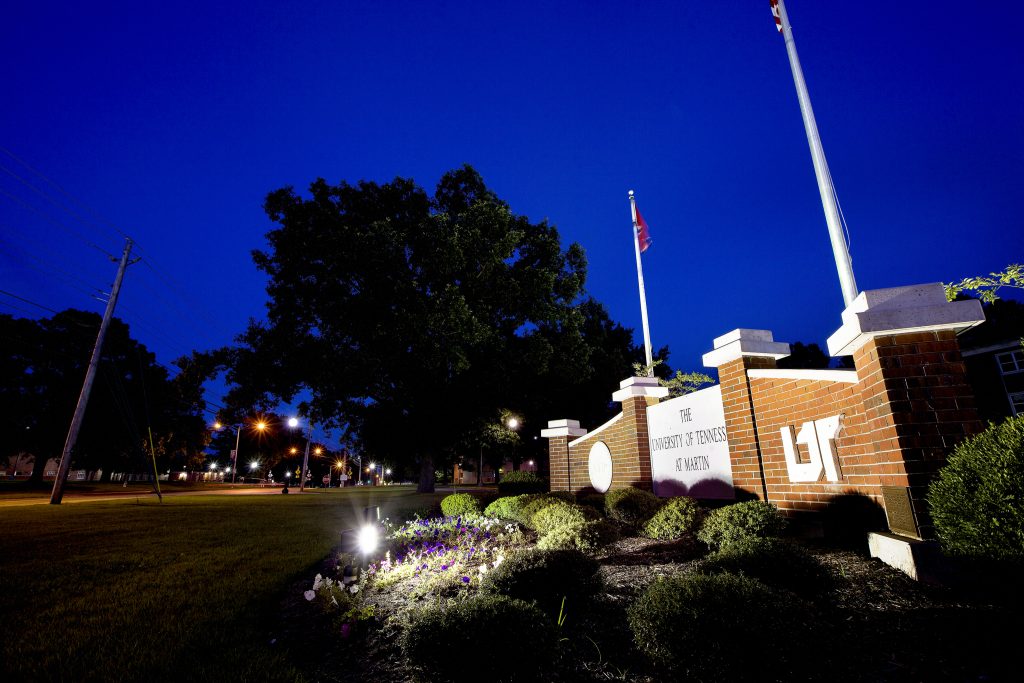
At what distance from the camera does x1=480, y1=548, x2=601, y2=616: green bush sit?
13.4 feet

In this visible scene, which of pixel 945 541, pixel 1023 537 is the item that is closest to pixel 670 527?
pixel 945 541

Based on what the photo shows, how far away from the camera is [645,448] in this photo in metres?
9.94

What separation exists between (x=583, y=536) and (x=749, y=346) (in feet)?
12.5

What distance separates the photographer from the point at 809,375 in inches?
236

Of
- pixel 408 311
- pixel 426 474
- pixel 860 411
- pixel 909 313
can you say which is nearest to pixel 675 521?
pixel 860 411

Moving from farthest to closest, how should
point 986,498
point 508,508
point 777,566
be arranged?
1. point 508,508
2. point 777,566
3. point 986,498

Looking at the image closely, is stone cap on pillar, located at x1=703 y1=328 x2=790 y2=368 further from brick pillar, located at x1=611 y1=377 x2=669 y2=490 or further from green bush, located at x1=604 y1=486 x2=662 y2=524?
brick pillar, located at x1=611 y1=377 x2=669 y2=490

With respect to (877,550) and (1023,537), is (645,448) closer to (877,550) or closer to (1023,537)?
(877,550)

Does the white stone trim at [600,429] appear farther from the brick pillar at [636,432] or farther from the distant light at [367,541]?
the distant light at [367,541]

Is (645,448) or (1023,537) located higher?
(645,448)

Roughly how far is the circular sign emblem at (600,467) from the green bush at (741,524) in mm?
6349

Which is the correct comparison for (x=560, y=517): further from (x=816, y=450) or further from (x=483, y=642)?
(x=483, y=642)

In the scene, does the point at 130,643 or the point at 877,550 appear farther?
the point at 877,550

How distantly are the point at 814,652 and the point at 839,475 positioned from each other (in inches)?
142
